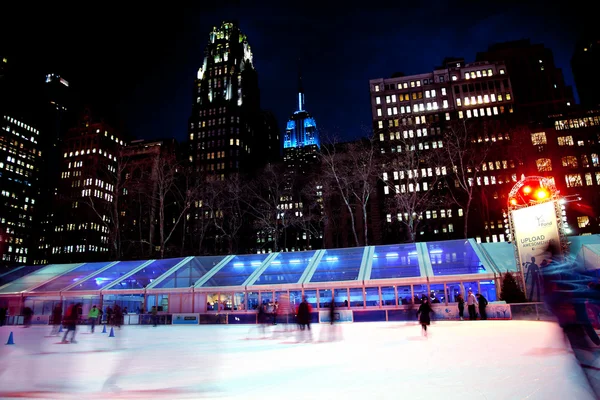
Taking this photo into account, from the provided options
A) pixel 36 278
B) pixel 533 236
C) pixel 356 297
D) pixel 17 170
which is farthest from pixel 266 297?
pixel 17 170

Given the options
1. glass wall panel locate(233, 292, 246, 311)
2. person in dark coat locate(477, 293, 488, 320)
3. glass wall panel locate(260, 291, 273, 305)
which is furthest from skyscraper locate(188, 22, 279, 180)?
person in dark coat locate(477, 293, 488, 320)

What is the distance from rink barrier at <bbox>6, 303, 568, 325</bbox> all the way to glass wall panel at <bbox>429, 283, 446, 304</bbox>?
777mm

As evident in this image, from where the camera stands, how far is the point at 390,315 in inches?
840

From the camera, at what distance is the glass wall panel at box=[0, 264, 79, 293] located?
27711mm

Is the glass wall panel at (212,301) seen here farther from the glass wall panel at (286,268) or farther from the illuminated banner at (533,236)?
the illuminated banner at (533,236)

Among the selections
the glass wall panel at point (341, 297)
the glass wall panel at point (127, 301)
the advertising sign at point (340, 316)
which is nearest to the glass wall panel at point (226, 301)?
the advertising sign at point (340, 316)

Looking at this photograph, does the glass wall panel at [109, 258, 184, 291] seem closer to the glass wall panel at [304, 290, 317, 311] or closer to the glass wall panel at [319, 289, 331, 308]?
the glass wall panel at [304, 290, 317, 311]

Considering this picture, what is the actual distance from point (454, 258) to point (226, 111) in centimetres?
10858

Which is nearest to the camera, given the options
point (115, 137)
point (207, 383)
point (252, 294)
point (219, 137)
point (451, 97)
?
point (207, 383)

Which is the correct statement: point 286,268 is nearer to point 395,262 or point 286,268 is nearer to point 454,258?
point 395,262

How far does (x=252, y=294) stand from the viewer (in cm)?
2420

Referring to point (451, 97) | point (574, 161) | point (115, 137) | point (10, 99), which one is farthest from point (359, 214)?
point (10, 99)

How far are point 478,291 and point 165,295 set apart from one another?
19.2 m

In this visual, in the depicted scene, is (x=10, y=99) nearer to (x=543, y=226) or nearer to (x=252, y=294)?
(x=252, y=294)
